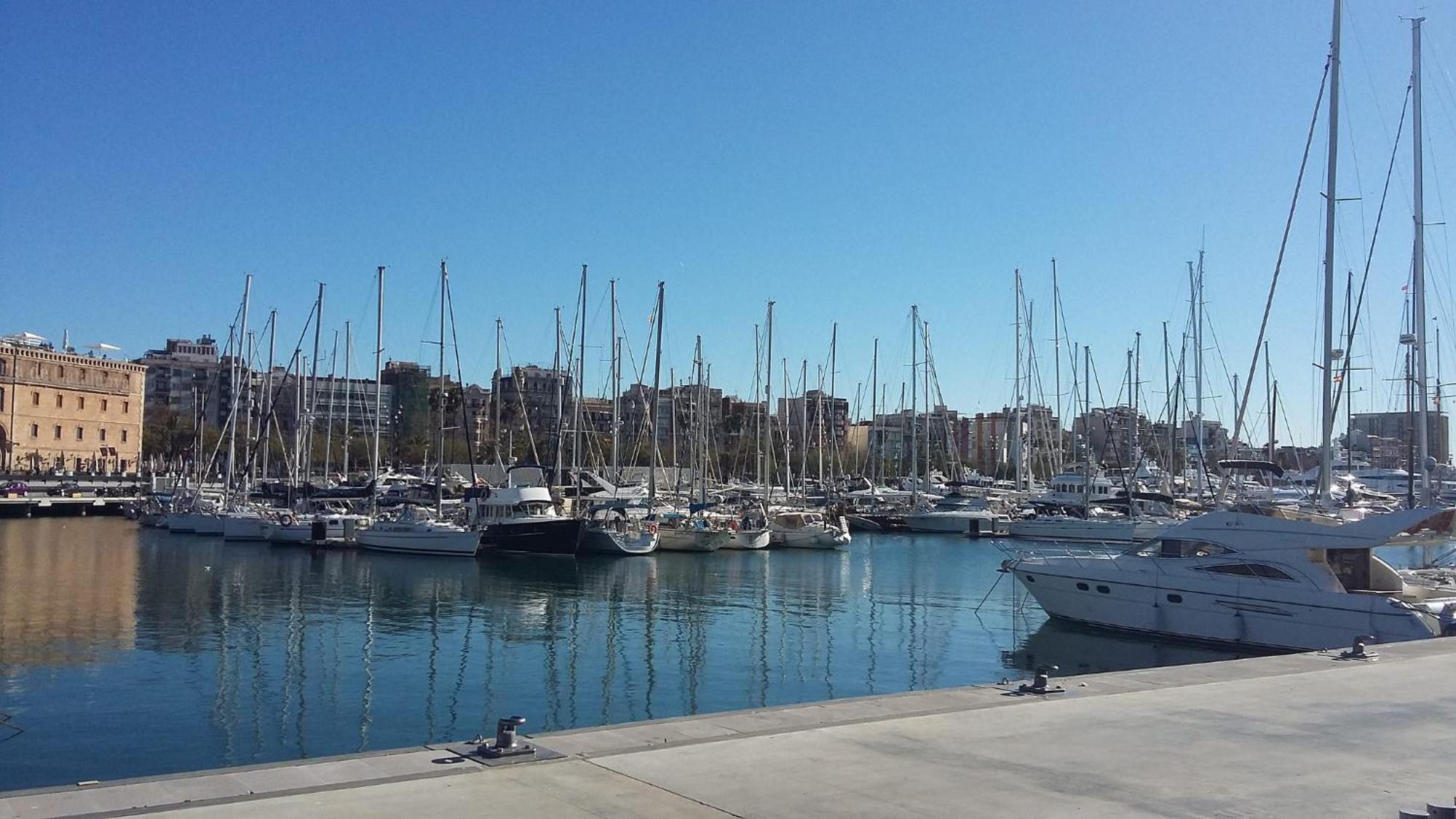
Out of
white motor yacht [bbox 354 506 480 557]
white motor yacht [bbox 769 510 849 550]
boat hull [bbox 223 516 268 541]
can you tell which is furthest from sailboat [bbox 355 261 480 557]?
white motor yacht [bbox 769 510 849 550]

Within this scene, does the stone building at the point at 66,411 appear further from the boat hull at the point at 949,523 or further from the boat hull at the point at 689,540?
the boat hull at the point at 949,523

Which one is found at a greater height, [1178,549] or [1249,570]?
[1178,549]

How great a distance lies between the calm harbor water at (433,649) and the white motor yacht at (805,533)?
12.3 meters

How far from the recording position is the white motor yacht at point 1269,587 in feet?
88.2

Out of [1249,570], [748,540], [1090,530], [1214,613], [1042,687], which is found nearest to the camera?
[1042,687]

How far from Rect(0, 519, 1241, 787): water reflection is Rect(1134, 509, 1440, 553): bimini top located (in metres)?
3.20

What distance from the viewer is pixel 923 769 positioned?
36.2 ft

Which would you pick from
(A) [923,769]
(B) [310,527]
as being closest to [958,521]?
(B) [310,527]

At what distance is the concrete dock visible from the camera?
9523 millimetres

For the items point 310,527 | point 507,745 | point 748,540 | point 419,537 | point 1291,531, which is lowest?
point 748,540

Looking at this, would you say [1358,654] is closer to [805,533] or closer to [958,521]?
[805,533]

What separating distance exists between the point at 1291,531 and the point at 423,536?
41.4m

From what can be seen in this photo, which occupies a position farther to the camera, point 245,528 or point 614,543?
point 245,528

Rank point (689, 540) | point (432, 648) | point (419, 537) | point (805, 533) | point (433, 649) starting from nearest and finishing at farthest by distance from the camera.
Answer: point (433, 649), point (432, 648), point (419, 537), point (689, 540), point (805, 533)
